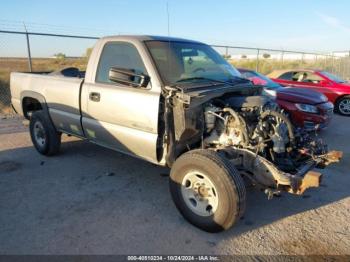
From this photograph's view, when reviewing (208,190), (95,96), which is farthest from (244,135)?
(95,96)

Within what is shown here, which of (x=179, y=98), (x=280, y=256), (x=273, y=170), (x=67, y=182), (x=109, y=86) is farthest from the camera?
(x=67, y=182)

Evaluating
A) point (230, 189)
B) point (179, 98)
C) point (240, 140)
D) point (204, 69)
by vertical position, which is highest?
point (204, 69)

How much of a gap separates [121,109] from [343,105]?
9462mm

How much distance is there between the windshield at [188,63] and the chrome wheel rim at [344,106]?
7.75 meters

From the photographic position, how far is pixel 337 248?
325 cm

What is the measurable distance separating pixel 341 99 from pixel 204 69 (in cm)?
834

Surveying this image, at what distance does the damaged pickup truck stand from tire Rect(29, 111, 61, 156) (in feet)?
3.20

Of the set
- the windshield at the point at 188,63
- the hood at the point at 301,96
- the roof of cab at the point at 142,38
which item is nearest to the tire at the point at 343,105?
the hood at the point at 301,96

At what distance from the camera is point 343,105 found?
1105cm

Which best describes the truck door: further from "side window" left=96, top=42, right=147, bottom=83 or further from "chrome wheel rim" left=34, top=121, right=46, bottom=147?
"chrome wheel rim" left=34, top=121, right=46, bottom=147

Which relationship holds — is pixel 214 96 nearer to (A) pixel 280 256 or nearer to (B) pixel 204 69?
(B) pixel 204 69

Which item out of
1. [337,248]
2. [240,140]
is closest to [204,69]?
[240,140]

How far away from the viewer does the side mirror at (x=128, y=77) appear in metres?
3.78

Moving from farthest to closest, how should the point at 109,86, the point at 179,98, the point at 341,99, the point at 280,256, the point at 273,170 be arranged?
the point at 341,99 < the point at 109,86 < the point at 179,98 < the point at 273,170 < the point at 280,256
